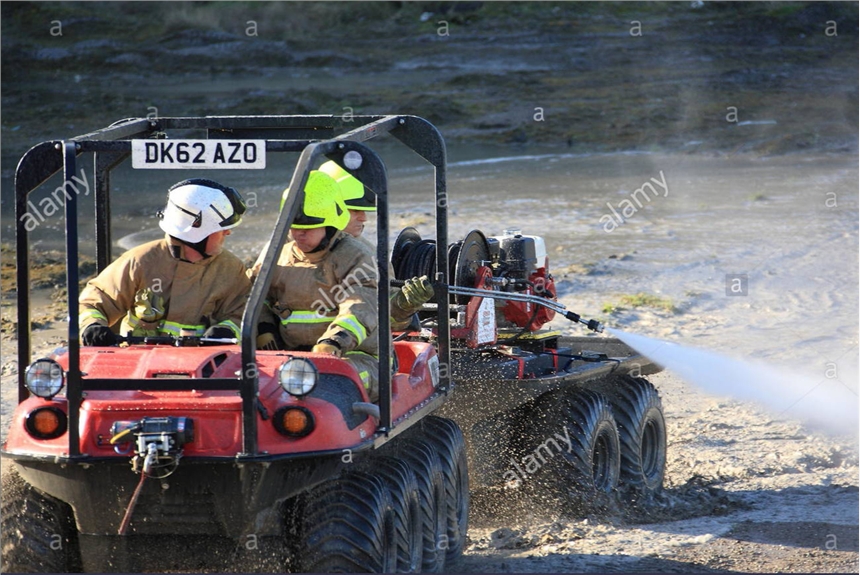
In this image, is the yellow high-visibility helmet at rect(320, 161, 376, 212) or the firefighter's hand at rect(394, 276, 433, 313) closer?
the firefighter's hand at rect(394, 276, 433, 313)

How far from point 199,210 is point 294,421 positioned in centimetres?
131

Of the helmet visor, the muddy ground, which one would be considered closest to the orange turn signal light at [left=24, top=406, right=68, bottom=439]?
the helmet visor

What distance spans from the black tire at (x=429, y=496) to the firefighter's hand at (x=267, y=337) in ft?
2.62

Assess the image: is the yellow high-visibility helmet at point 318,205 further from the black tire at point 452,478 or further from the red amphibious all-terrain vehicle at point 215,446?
the black tire at point 452,478

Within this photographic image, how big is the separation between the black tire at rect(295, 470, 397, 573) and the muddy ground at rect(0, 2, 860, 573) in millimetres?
7450

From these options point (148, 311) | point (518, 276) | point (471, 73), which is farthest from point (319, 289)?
point (471, 73)

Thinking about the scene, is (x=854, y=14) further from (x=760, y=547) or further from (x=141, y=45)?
(x=760, y=547)

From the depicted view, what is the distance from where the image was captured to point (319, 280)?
6598 mm

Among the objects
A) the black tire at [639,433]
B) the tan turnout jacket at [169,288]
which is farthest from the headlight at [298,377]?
the black tire at [639,433]

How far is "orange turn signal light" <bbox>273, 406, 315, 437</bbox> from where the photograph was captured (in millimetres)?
5535

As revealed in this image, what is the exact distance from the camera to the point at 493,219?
1892cm

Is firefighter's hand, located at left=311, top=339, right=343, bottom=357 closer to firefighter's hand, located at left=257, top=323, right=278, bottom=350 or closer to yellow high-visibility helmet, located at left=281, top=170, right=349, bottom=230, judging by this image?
firefighter's hand, located at left=257, top=323, right=278, bottom=350

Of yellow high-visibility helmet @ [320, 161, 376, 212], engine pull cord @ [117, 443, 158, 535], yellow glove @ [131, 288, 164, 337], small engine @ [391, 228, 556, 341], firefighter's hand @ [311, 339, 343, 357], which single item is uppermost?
yellow high-visibility helmet @ [320, 161, 376, 212]

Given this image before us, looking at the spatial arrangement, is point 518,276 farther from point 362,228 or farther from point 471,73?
point 471,73
